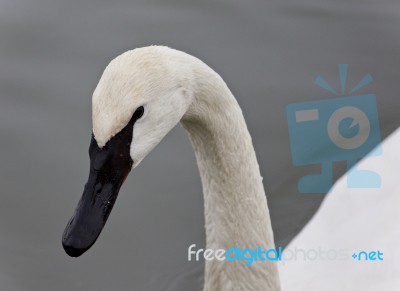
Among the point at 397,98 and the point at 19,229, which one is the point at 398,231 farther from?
the point at 19,229

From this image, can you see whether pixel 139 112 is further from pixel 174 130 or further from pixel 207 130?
pixel 174 130

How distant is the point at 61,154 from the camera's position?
5445 millimetres

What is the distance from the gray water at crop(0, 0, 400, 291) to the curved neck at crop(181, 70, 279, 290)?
1.38m

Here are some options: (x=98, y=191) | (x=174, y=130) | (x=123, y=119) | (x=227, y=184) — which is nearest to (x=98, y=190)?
(x=98, y=191)

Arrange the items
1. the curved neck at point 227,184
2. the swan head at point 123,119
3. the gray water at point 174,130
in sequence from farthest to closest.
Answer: the gray water at point 174,130 → the curved neck at point 227,184 → the swan head at point 123,119

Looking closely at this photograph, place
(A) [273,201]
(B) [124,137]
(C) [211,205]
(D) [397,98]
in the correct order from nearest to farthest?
(B) [124,137] < (C) [211,205] < (A) [273,201] < (D) [397,98]

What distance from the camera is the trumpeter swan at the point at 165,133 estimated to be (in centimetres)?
262

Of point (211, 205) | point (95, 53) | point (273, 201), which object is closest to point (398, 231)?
point (273, 201)

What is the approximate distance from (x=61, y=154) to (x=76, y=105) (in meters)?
0.41

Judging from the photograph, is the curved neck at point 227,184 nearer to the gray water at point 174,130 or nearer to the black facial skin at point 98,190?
the black facial skin at point 98,190

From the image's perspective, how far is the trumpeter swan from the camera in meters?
2.62

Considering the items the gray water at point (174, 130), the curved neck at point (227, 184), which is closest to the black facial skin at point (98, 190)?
the curved neck at point (227, 184)

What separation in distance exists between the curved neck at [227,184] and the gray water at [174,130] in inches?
54.4

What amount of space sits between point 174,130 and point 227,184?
7.60 feet
